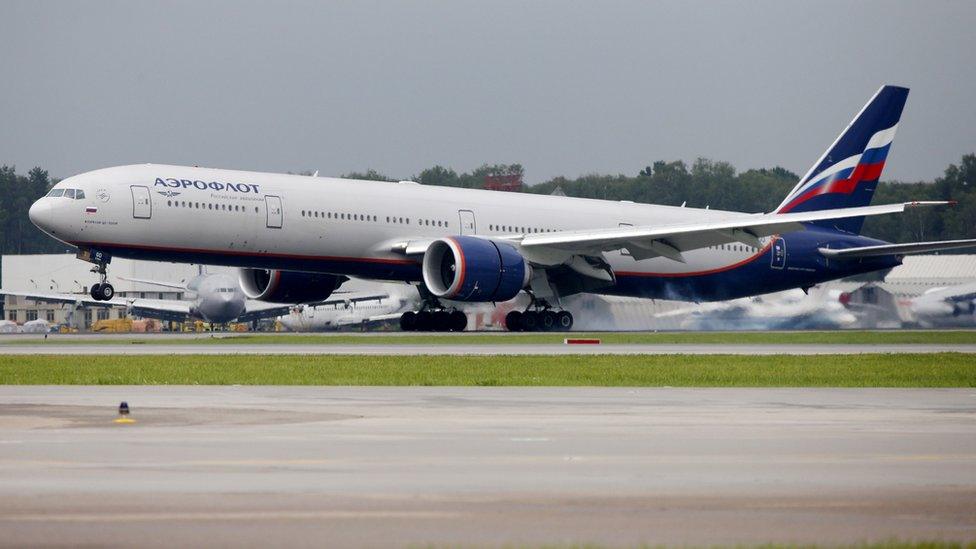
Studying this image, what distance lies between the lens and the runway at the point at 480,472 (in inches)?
334

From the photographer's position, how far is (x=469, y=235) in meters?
A: 46.2

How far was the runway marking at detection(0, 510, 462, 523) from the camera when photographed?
343 inches

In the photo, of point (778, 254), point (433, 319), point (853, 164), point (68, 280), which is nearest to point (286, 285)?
point (433, 319)

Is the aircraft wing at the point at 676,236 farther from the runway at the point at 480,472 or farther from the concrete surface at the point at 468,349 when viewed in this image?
the runway at the point at 480,472

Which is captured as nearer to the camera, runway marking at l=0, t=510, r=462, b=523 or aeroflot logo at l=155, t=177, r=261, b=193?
runway marking at l=0, t=510, r=462, b=523

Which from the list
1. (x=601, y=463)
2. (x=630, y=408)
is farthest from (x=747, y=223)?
(x=601, y=463)

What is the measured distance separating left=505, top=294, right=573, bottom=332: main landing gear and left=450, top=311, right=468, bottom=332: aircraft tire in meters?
1.43

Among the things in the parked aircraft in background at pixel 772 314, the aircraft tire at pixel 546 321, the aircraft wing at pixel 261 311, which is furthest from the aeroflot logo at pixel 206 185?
the aircraft wing at pixel 261 311

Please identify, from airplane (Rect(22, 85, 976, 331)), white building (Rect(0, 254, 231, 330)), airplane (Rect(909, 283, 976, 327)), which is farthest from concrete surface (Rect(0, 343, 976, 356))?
white building (Rect(0, 254, 231, 330))

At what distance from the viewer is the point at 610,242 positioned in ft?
145

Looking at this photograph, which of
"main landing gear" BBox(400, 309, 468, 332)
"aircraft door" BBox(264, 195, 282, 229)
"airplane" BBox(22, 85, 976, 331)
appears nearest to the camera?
"airplane" BBox(22, 85, 976, 331)

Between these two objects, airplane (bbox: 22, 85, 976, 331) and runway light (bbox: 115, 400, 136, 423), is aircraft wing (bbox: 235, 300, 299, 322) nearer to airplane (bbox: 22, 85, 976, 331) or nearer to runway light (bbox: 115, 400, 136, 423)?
airplane (bbox: 22, 85, 976, 331)

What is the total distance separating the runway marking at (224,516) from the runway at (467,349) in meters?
21.1

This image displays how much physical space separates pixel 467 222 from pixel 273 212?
307 inches
